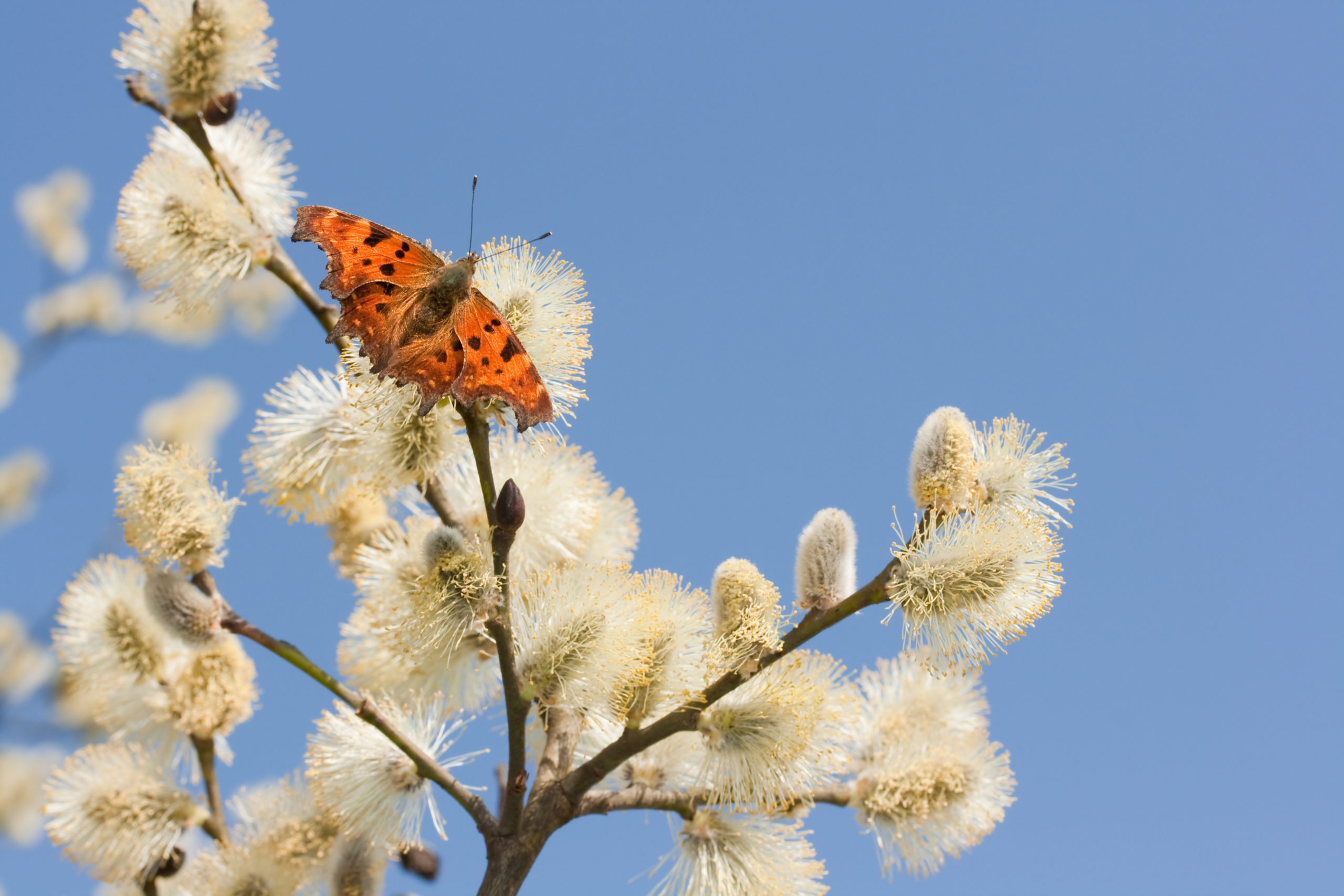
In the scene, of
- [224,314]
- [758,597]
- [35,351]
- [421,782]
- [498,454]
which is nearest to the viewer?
[758,597]

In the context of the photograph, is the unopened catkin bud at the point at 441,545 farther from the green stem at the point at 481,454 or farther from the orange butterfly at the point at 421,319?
the orange butterfly at the point at 421,319

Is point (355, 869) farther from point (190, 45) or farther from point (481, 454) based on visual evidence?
point (190, 45)

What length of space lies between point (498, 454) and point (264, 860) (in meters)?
1.08

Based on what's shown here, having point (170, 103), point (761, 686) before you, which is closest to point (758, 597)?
point (761, 686)

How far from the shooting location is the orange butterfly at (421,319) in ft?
5.96

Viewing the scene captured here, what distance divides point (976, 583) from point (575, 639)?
2.43ft

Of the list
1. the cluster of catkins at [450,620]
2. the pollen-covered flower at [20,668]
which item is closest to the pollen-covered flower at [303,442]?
the cluster of catkins at [450,620]

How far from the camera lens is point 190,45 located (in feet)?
8.00

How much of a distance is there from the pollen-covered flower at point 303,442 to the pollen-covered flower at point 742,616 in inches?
35.3

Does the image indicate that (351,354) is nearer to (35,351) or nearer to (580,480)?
(580,480)

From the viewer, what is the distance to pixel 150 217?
243cm

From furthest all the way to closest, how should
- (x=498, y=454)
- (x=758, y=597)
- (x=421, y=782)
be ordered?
(x=498, y=454) → (x=421, y=782) → (x=758, y=597)

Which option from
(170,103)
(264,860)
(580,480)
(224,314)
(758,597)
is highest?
(224,314)

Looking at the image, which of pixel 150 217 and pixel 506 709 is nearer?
pixel 506 709
